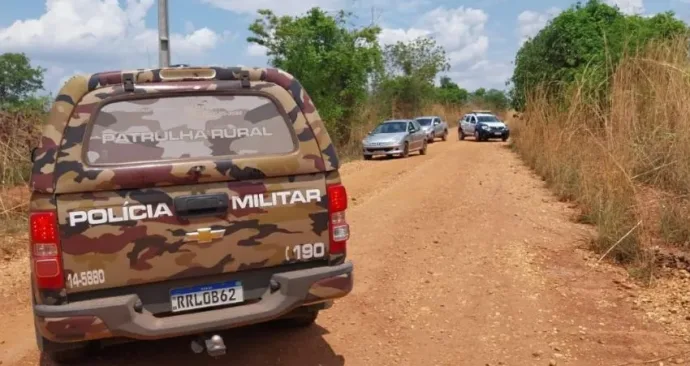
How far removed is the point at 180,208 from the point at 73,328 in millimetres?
797

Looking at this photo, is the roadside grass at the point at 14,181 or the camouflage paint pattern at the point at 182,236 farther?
the roadside grass at the point at 14,181

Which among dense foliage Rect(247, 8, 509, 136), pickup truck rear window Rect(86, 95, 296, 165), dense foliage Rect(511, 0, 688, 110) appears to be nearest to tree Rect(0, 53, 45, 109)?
dense foliage Rect(247, 8, 509, 136)

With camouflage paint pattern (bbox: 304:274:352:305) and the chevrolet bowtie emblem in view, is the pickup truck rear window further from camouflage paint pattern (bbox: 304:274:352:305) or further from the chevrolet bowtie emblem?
camouflage paint pattern (bbox: 304:274:352:305)

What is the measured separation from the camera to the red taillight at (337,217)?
373 cm

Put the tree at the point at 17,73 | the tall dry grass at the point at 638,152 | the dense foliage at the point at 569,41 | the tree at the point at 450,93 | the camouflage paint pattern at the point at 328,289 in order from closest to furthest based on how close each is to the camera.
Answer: the camouflage paint pattern at the point at 328,289 < the tall dry grass at the point at 638,152 < the dense foliage at the point at 569,41 < the tree at the point at 17,73 < the tree at the point at 450,93

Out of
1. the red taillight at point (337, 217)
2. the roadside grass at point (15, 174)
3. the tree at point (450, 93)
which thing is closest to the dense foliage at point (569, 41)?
the roadside grass at point (15, 174)

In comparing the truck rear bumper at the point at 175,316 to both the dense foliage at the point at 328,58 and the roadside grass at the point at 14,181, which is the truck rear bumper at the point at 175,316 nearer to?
the roadside grass at the point at 14,181

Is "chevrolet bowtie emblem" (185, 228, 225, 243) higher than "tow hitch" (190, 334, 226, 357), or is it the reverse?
"chevrolet bowtie emblem" (185, 228, 225, 243)

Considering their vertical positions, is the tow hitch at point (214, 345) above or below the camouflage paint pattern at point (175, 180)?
below

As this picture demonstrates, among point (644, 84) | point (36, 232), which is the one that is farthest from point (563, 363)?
point (644, 84)

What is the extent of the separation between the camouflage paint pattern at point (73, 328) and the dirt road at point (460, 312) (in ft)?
3.57

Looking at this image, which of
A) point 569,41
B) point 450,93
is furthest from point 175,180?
point 450,93

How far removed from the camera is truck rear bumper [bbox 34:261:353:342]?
318cm

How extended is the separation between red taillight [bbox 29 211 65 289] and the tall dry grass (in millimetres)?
4911
